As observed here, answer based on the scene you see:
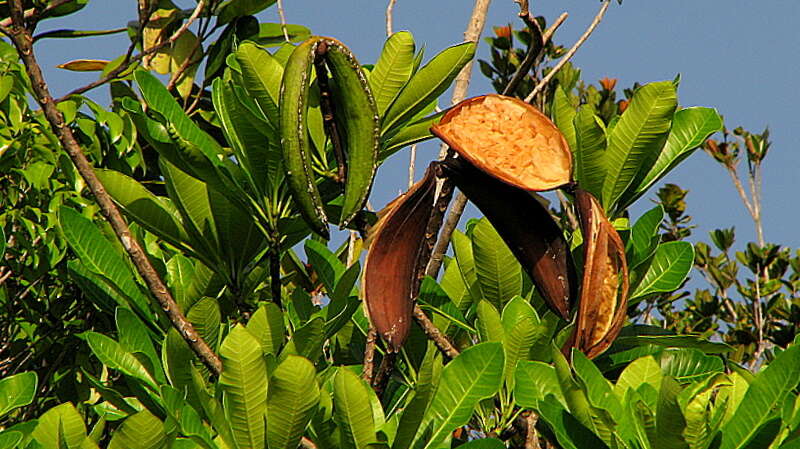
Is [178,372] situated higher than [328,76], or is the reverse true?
[328,76]

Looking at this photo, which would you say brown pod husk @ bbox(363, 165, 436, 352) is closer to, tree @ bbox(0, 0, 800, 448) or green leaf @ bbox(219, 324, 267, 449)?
tree @ bbox(0, 0, 800, 448)

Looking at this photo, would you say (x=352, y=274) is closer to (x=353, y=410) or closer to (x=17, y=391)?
(x=353, y=410)

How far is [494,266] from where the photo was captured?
6.90 feet

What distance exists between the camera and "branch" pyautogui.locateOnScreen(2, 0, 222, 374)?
1.55m

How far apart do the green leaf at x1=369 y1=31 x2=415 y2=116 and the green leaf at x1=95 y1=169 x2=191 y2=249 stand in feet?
1.79

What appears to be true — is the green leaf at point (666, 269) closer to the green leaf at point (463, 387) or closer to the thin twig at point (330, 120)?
the green leaf at point (463, 387)

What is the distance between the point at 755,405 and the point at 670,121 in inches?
28.0

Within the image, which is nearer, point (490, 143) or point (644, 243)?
point (490, 143)

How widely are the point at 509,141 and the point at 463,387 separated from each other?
0.42 m

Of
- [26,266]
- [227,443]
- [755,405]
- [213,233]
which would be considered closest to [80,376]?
[26,266]

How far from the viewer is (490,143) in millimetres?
1526

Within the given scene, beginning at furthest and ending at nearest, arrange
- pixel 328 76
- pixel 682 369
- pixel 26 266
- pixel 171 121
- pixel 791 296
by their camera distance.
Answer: pixel 791 296, pixel 26 266, pixel 171 121, pixel 682 369, pixel 328 76

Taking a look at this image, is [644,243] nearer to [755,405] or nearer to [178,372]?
[755,405]

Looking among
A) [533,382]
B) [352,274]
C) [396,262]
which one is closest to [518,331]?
[533,382]
